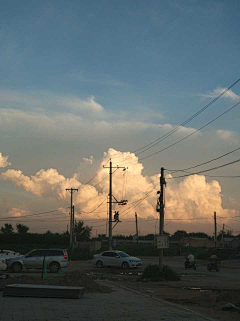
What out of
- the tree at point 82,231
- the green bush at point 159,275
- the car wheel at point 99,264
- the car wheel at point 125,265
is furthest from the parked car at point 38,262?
the tree at point 82,231

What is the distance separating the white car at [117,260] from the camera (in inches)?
1539

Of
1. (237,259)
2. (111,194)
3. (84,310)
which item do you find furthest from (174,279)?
(237,259)

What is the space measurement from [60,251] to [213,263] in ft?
43.6

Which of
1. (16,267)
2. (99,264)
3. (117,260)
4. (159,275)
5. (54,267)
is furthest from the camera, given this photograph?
(99,264)

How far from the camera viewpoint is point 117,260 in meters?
39.5

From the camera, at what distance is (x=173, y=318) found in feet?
39.6

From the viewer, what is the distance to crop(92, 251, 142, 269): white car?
39094mm

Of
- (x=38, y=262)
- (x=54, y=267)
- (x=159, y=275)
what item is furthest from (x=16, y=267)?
(x=159, y=275)

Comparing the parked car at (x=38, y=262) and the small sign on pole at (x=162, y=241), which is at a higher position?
the small sign on pole at (x=162, y=241)

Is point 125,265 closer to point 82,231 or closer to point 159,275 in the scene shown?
point 159,275

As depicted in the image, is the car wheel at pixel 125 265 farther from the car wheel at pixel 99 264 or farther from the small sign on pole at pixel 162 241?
the small sign on pole at pixel 162 241

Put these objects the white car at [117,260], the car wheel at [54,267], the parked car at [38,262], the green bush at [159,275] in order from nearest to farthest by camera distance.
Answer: the green bush at [159,275] → the car wheel at [54,267] → the parked car at [38,262] → the white car at [117,260]

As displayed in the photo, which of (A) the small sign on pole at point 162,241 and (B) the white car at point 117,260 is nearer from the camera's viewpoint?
(A) the small sign on pole at point 162,241

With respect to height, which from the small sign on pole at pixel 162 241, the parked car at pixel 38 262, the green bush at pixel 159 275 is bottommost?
the green bush at pixel 159 275
